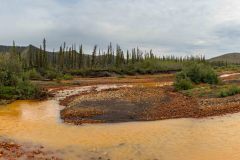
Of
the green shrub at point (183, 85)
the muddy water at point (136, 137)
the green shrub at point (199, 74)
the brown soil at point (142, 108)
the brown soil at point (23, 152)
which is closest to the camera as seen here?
the brown soil at point (23, 152)

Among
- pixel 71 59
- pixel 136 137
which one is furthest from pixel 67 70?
pixel 136 137

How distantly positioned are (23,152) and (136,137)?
6098 millimetres

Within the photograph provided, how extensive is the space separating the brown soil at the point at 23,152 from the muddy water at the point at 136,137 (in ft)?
2.17

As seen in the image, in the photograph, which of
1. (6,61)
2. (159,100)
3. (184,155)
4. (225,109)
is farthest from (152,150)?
(6,61)

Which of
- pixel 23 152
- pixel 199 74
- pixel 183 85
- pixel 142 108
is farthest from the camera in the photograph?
pixel 199 74

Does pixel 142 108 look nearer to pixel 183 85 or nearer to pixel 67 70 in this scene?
pixel 183 85

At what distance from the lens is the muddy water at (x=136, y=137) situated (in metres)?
17.4

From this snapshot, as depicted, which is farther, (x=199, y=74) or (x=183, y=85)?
(x=199, y=74)

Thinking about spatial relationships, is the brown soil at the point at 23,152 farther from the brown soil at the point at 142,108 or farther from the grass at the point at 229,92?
the grass at the point at 229,92

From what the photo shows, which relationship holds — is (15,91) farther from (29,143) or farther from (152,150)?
(152,150)

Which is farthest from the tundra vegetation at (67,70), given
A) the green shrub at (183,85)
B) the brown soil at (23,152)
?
the brown soil at (23,152)

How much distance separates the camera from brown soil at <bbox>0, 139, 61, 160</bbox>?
16859 millimetres

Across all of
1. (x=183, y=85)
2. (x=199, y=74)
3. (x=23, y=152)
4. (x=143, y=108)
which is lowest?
(x=23, y=152)

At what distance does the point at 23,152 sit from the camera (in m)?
17.8
